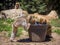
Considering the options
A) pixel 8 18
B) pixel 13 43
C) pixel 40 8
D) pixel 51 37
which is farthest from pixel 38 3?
pixel 13 43

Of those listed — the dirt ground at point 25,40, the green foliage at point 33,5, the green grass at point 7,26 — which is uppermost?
the green foliage at point 33,5

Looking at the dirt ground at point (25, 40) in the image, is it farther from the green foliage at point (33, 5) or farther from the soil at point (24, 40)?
the green foliage at point (33, 5)

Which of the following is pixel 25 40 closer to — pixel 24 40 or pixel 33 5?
pixel 24 40

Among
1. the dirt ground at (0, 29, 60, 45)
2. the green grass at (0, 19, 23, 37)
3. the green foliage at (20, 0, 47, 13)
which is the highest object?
the green foliage at (20, 0, 47, 13)

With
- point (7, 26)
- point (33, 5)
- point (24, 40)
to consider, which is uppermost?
point (33, 5)

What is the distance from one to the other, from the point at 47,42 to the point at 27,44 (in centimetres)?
77

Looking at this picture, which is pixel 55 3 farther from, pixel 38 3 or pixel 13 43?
pixel 13 43

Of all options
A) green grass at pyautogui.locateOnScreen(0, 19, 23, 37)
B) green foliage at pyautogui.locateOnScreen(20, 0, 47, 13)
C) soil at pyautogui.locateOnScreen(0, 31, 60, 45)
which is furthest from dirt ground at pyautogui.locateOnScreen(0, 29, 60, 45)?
green foliage at pyautogui.locateOnScreen(20, 0, 47, 13)

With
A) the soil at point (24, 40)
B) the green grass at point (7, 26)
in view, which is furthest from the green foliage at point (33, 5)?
the soil at point (24, 40)

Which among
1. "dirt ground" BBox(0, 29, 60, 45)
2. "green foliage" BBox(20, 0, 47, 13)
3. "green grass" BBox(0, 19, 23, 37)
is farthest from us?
"green foliage" BBox(20, 0, 47, 13)

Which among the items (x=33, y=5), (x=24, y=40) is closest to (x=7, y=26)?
(x=24, y=40)

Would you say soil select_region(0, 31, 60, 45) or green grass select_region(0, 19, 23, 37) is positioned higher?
green grass select_region(0, 19, 23, 37)

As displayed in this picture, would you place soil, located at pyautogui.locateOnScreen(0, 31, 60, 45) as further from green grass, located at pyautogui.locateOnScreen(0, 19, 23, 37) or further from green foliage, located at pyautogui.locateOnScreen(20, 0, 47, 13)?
green foliage, located at pyautogui.locateOnScreen(20, 0, 47, 13)

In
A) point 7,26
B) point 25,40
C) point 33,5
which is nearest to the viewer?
point 25,40
